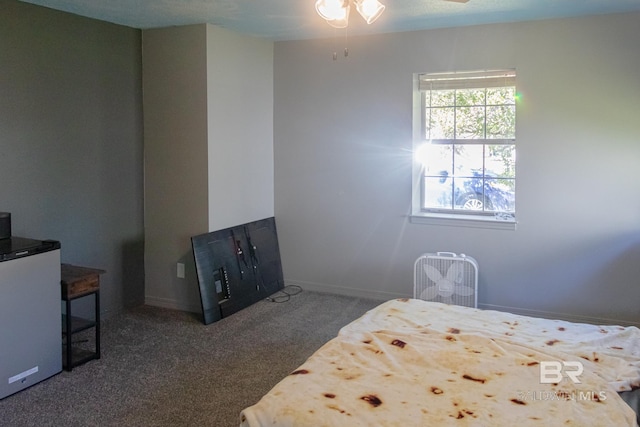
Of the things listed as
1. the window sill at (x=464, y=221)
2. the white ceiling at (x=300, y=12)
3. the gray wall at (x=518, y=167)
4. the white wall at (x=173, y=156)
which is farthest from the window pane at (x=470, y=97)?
the white wall at (x=173, y=156)

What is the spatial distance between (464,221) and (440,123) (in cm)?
90

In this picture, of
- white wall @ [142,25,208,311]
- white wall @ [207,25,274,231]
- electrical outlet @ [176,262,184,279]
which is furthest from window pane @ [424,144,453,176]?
electrical outlet @ [176,262,184,279]

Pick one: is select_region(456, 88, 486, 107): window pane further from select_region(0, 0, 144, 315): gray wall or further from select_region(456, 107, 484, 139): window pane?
select_region(0, 0, 144, 315): gray wall

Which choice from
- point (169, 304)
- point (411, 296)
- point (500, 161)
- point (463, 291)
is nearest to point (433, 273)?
point (463, 291)

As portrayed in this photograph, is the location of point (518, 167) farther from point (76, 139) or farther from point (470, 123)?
point (76, 139)

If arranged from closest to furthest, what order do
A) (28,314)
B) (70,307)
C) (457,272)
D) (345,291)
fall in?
(28,314) → (70,307) → (457,272) → (345,291)

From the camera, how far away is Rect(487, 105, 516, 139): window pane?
439 centimetres

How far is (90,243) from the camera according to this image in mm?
4133

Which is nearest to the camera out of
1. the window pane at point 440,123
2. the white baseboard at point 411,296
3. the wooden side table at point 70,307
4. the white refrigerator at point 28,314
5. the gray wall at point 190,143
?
the white refrigerator at point 28,314

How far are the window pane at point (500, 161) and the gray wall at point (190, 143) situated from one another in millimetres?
2110

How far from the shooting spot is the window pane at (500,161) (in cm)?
442

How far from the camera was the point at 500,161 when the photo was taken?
4.46m

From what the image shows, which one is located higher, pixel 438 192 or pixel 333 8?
pixel 333 8

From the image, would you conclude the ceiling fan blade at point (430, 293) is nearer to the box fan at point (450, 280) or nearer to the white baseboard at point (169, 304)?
the box fan at point (450, 280)
